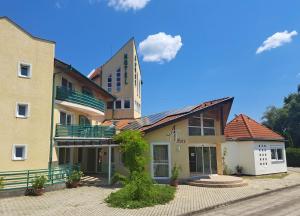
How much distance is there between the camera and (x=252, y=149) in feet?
92.9

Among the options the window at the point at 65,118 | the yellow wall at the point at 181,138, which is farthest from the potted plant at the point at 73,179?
the yellow wall at the point at 181,138

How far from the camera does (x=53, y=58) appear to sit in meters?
20.7

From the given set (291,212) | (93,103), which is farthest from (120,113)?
(291,212)

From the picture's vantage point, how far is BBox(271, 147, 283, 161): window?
3097 centimetres

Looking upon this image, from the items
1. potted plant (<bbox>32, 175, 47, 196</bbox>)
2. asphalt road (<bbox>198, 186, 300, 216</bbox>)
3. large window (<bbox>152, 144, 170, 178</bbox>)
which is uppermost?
large window (<bbox>152, 144, 170, 178</bbox>)

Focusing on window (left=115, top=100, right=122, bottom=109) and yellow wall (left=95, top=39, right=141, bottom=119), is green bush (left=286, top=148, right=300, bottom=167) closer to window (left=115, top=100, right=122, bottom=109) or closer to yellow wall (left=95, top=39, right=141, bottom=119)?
yellow wall (left=95, top=39, right=141, bottom=119)

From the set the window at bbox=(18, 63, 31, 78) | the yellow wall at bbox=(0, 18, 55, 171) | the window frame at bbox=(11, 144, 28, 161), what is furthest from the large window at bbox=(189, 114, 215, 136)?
the window at bbox=(18, 63, 31, 78)

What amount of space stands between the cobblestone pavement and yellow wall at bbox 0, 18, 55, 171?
297 cm

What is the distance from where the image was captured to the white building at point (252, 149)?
28.5 meters

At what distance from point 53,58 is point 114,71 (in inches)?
813

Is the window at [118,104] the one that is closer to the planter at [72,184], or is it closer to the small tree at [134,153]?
the small tree at [134,153]

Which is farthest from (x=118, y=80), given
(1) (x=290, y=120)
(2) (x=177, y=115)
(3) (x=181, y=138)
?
(1) (x=290, y=120)

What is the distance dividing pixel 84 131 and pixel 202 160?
10323 mm

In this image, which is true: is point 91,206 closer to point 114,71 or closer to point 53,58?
point 53,58
